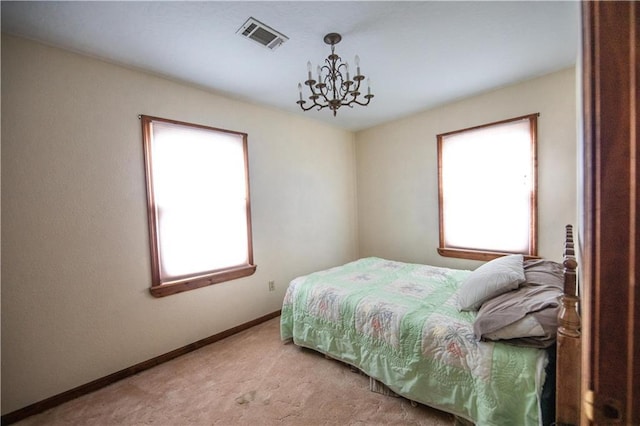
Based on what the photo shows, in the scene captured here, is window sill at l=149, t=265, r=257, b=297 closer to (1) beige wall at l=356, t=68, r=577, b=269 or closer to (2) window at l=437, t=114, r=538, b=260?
(1) beige wall at l=356, t=68, r=577, b=269

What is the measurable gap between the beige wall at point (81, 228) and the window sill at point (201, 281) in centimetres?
8

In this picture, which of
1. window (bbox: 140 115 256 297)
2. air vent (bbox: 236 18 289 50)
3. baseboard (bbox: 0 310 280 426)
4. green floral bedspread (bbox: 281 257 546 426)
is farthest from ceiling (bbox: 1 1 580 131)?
baseboard (bbox: 0 310 280 426)

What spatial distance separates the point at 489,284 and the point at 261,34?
229cm

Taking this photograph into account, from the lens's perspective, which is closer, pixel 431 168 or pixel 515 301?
pixel 515 301

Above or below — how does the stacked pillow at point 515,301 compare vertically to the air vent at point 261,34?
below

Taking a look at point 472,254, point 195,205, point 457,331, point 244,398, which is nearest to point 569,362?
point 457,331

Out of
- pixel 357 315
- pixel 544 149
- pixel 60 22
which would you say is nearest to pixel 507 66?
Answer: pixel 544 149

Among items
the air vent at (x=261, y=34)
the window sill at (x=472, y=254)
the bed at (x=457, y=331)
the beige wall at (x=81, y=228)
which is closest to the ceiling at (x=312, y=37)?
the air vent at (x=261, y=34)

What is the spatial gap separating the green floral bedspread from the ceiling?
6.41 ft

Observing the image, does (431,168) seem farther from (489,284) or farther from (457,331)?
(457,331)

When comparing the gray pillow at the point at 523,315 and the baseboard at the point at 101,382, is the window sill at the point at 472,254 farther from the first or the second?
the baseboard at the point at 101,382

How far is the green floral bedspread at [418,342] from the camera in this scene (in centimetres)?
133

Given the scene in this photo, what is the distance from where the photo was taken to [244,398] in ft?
6.12

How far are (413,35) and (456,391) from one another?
2.37m
